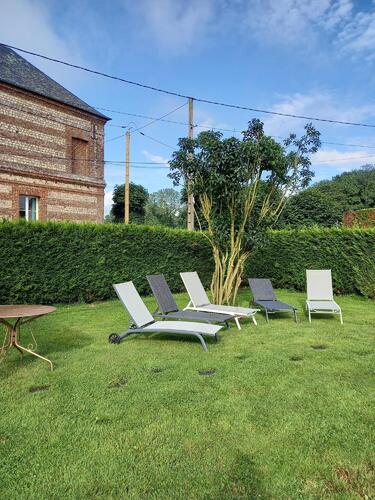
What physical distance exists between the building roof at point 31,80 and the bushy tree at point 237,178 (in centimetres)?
1183

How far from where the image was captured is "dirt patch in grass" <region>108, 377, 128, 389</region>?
169 inches

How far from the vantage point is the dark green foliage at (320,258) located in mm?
12094

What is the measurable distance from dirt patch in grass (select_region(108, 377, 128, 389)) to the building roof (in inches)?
633

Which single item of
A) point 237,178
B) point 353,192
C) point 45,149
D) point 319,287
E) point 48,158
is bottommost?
point 319,287

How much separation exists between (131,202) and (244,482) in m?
38.0

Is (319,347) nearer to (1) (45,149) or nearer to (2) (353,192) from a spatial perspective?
(1) (45,149)

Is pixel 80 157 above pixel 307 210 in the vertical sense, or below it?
above

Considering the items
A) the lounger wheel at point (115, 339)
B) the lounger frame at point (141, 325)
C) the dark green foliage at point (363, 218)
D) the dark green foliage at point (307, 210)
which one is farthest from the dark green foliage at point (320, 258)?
the dark green foliage at point (307, 210)

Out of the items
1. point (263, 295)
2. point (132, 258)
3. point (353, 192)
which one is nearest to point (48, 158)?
point (132, 258)

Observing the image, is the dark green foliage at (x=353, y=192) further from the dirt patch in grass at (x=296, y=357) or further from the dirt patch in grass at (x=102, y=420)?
the dirt patch in grass at (x=102, y=420)

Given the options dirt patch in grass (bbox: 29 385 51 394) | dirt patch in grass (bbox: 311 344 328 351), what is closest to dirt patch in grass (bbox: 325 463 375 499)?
dirt patch in grass (bbox: 29 385 51 394)

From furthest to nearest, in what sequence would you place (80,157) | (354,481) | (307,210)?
(307,210) → (80,157) → (354,481)

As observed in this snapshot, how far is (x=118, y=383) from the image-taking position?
438 centimetres

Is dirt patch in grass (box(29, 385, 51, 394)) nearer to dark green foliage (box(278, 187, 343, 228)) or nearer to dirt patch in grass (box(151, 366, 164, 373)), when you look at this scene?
dirt patch in grass (box(151, 366, 164, 373))
